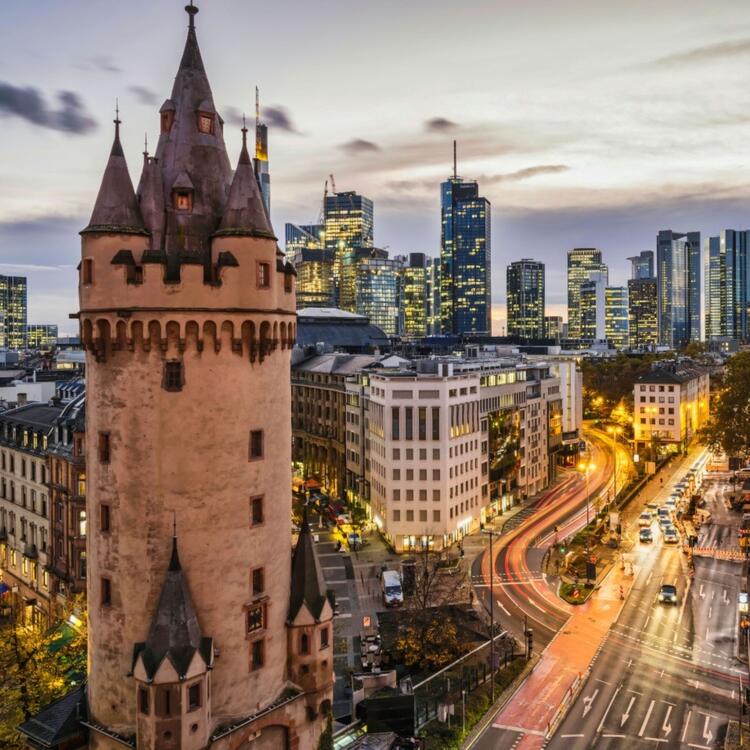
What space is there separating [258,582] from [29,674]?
1041 inches

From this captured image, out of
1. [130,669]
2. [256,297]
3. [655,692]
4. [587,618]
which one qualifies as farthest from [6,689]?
[587,618]

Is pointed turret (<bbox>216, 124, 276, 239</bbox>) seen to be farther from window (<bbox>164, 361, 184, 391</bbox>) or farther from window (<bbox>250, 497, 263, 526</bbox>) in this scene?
window (<bbox>250, 497, 263, 526</bbox>)

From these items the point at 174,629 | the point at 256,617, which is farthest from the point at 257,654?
the point at 174,629

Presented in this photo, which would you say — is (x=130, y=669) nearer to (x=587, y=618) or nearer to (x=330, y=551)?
(x=587, y=618)

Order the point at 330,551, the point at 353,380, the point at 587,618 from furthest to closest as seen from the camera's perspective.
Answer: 1. the point at 353,380
2. the point at 330,551
3. the point at 587,618

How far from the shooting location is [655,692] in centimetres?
6256

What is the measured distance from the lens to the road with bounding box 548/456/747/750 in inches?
2206

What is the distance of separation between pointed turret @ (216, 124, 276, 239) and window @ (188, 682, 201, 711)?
19443 mm

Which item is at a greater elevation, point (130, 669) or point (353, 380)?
point (353, 380)

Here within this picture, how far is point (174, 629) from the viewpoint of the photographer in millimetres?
31953

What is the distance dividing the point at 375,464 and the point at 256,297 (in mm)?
82734

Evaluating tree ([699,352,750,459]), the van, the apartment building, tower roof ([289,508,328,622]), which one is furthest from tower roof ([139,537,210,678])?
the apartment building

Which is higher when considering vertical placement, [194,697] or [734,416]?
[734,416]

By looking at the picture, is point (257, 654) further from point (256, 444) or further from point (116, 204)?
point (116, 204)
